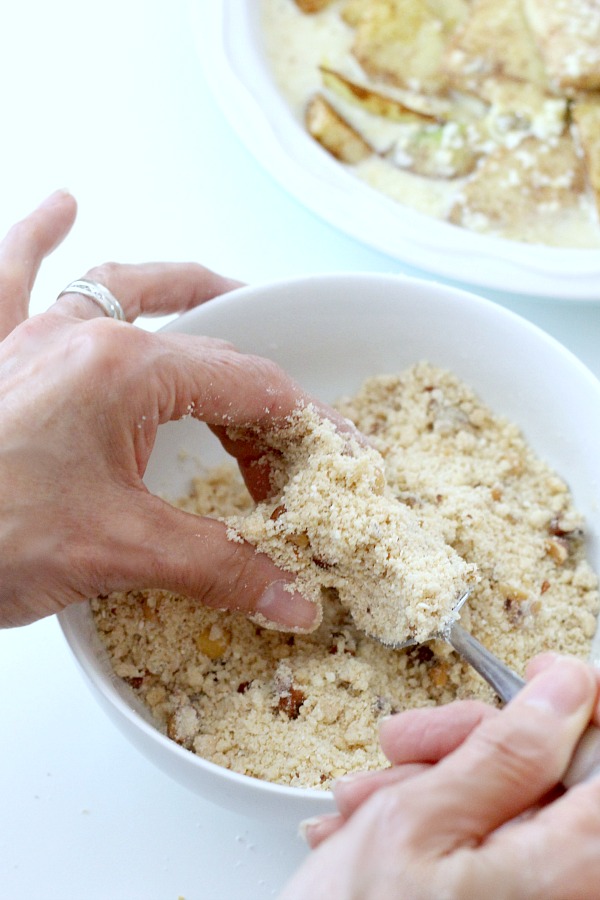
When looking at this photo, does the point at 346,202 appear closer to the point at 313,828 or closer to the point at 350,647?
the point at 350,647

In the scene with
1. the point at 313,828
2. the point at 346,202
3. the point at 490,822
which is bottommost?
the point at 313,828

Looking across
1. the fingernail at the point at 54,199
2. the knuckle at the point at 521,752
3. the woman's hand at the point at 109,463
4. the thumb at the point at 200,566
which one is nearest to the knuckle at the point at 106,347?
the woman's hand at the point at 109,463

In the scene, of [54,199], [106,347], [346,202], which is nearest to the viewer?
[106,347]

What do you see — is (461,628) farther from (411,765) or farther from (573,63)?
(573,63)

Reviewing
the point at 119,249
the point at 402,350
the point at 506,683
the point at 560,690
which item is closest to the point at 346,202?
the point at 402,350

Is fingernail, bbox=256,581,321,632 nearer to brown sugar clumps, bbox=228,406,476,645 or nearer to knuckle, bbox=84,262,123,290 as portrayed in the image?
brown sugar clumps, bbox=228,406,476,645

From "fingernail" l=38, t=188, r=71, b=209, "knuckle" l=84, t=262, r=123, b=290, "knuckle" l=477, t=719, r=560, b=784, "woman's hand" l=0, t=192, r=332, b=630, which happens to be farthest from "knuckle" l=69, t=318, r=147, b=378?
"knuckle" l=477, t=719, r=560, b=784

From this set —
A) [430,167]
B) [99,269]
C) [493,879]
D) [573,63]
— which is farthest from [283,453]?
[573,63]
